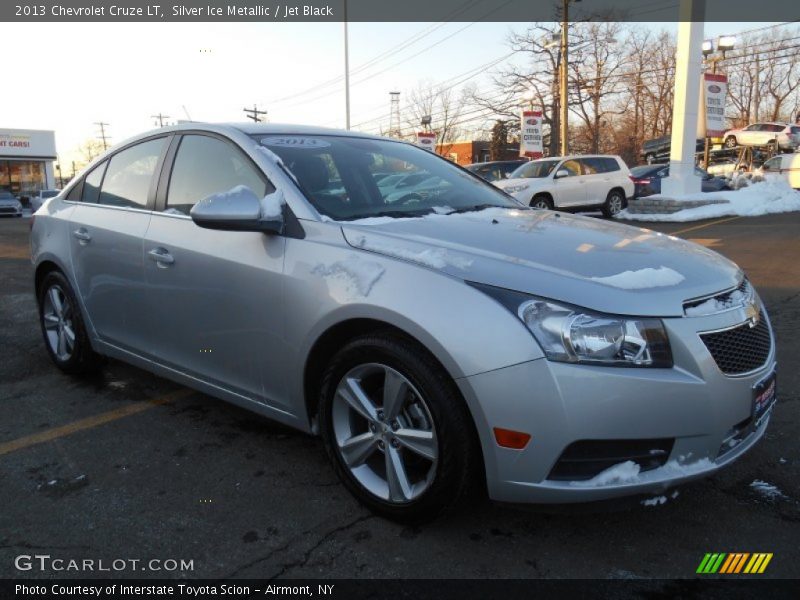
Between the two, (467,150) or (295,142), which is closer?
(295,142)

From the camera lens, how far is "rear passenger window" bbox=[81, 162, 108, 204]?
4.17 meters

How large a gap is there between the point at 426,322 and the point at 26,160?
5224 cm

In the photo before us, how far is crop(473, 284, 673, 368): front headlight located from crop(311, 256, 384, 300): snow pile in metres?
0.58

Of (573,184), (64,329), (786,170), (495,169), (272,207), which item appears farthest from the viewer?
(786,170)

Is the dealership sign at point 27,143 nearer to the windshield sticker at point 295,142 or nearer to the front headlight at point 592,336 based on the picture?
the windshield sticker at point 295,142

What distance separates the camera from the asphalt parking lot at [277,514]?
230 cm

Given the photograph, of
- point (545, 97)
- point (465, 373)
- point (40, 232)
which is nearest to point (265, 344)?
point (465, 373)

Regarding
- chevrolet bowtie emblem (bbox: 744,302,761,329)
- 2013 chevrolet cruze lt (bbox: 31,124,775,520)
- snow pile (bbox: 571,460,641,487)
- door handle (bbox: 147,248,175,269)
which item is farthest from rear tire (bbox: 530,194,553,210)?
snow pile (bbox: 571,460,641,487)

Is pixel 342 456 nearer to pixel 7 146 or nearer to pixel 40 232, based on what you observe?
pixel 40 232

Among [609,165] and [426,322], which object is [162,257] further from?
[609,165]

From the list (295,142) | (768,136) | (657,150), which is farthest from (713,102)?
(657,150)

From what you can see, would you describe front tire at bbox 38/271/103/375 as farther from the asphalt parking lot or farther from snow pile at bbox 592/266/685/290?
snow pile at bbox 592/266/685/290

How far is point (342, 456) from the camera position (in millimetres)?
2648

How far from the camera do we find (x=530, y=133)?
912 inches
